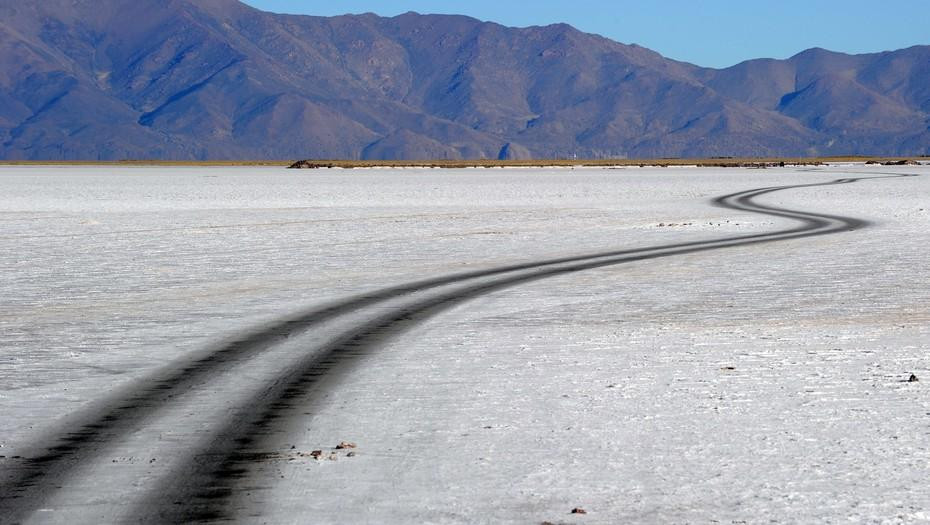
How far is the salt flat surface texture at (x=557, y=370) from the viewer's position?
25.6ft

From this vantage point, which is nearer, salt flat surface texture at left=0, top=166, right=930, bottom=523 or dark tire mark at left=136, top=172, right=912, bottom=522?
dark tire mark at left=136, top=172, right=912, bottom=522

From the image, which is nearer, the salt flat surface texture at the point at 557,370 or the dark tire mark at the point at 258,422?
the dark tire mark at the point at 258,422

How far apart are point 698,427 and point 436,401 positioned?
2.13 m

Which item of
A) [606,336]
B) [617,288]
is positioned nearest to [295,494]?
[606,336]

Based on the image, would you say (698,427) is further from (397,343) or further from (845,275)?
(845,275)

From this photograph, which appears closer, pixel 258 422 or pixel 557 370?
pixel 258 422

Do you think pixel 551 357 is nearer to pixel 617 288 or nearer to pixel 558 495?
pixel 558 495

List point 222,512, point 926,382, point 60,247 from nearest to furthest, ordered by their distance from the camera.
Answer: point 222,512 < point 926,382 < point 60,247

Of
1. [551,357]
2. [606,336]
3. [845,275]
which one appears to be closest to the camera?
[551,357]

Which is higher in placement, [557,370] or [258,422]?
[258,422]

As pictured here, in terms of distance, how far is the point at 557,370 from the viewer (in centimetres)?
1220

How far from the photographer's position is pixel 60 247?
90.9 ft

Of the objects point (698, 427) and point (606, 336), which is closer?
point (698, 427)

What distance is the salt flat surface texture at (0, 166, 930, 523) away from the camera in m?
7.82
